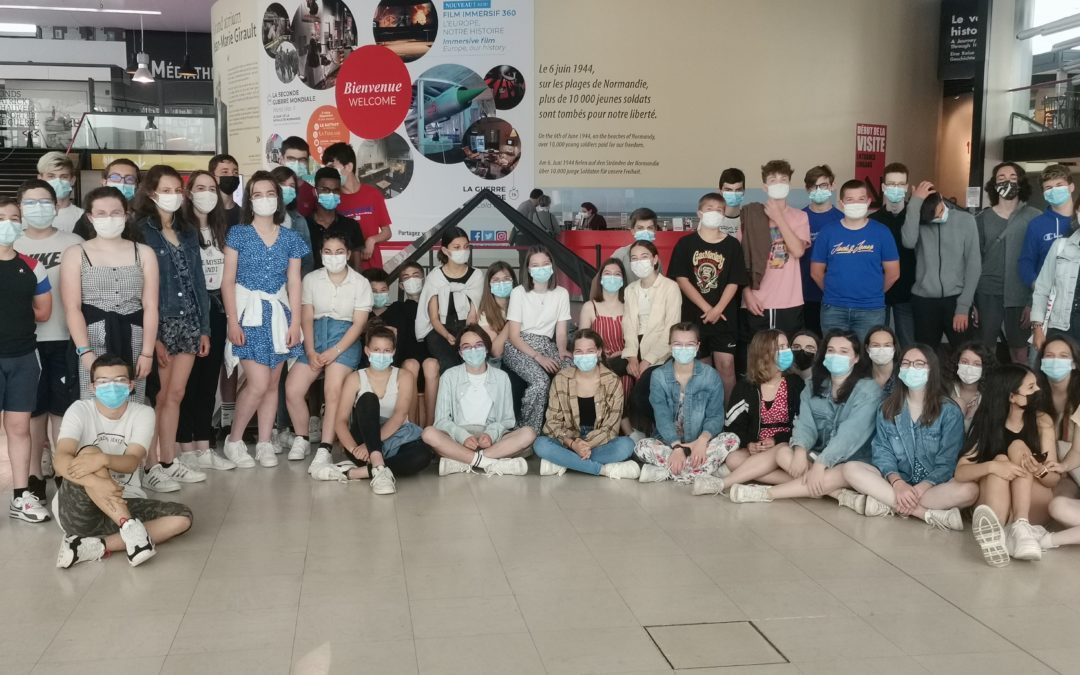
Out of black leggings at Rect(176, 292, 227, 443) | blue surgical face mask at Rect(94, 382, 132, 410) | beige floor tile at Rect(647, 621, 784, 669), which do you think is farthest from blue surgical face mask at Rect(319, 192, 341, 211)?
beige floor tile at Rect(647, 621, 784, 669)

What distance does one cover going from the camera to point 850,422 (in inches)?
196

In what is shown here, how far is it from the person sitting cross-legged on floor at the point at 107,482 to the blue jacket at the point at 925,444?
3.35m

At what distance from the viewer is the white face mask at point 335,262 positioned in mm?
6008

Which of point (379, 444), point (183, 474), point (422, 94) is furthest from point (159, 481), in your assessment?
point (422, 94)

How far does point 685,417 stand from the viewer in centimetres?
566

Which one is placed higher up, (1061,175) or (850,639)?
(1061,175)

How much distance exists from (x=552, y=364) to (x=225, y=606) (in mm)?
2961

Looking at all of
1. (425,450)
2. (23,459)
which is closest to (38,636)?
(23,459)

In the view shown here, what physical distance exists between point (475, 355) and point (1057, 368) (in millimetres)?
3036

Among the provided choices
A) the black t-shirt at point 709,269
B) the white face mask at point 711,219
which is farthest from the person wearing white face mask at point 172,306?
the white face mask at point 711,219

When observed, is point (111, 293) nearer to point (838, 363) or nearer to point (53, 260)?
point (53, 260)

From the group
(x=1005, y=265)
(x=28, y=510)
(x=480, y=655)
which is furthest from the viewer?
(x=1005, y=265)

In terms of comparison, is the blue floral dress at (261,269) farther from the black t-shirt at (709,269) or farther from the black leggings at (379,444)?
the black t-shirt at (709,269)

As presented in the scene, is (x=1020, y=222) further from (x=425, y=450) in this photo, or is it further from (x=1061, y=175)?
(x=425, y=450)
